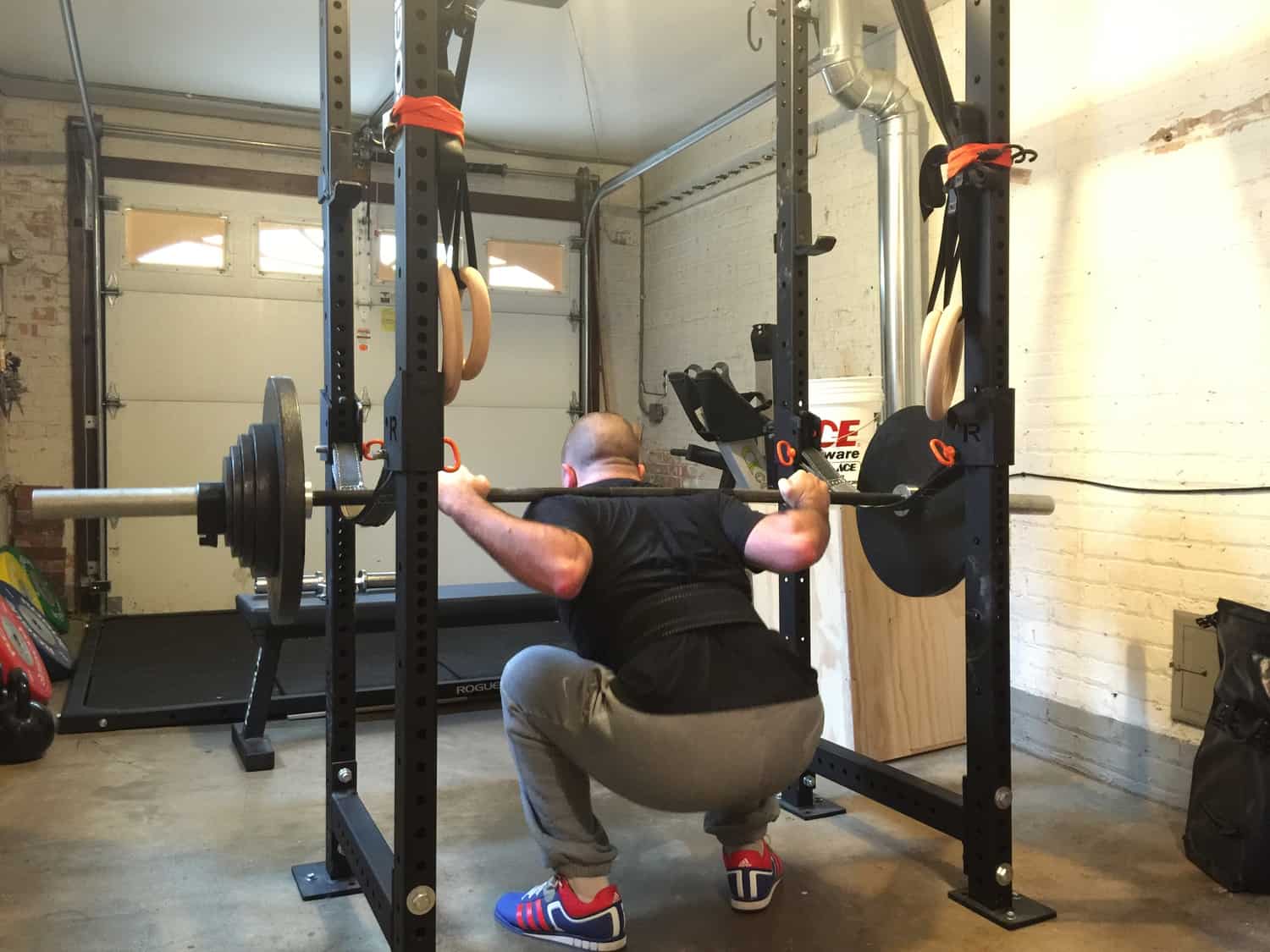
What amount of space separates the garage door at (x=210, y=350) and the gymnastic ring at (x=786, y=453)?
3350mm

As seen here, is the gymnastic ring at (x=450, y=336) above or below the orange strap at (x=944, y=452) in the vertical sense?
above

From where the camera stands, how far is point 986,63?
2.12 meters

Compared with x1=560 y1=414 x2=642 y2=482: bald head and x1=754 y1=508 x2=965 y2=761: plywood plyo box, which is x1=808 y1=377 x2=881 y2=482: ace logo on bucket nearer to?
x1=754 y1=508 x2=965 y2=761: plywood plyo box

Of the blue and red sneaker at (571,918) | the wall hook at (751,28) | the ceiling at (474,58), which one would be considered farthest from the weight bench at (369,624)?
the ceiling at (474,58)

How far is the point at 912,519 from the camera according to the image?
251 centimetres

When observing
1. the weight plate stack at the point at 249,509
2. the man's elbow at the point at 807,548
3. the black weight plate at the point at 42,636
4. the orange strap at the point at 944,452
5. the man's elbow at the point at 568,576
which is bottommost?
the black weight plate at the point at 42,636

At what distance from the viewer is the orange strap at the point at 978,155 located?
2.08 metres

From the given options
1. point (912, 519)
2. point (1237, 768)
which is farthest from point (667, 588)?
point (1237, 768)

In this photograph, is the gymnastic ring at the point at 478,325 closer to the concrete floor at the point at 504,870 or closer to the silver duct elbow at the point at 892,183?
the concrete floor at the point at 504,870

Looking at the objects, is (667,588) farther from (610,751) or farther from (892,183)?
(892,183)

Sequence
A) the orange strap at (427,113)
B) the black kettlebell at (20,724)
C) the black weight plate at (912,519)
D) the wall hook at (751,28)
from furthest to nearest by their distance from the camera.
Result: the wall hook at (751,28) → the black kettlebell at (20,724) → the black weight plate at (912,519) → the orange strap at (427,113)

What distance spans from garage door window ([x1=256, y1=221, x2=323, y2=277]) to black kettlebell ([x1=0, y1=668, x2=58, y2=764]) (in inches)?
127

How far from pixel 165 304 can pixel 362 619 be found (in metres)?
3.02

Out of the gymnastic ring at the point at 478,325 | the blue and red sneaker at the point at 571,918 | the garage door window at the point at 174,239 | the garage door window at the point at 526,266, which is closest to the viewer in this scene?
the gymnastic ring at the point at 478,325
